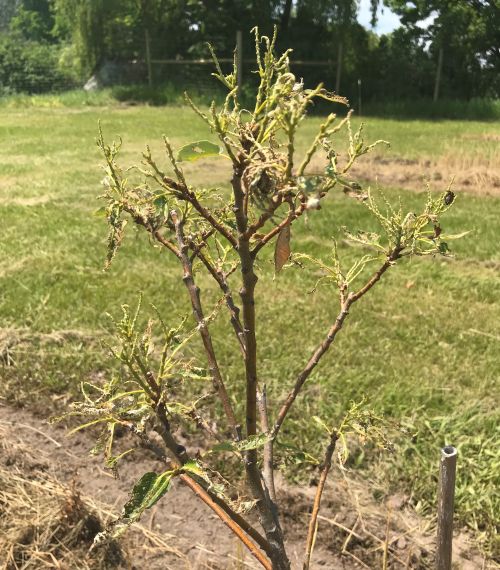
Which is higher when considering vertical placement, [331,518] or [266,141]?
[266,141]

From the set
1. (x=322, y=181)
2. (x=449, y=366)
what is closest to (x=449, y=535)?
(x=322, y=181)

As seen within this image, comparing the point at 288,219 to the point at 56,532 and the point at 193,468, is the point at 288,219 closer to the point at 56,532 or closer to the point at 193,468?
the point at 193,468

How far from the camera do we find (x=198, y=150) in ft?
2.28

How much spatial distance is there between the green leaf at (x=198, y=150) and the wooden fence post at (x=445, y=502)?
58 centimetres

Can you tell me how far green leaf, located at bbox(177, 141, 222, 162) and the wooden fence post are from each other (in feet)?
1.91

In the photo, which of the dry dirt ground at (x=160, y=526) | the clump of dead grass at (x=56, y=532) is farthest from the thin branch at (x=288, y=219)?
the clump of dead grass at (x=56, y=532)

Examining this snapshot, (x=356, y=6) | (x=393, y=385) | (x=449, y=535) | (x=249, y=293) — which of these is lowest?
(x=393, y=385)

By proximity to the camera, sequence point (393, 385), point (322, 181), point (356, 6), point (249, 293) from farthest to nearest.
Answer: point (356, 6) < point (393, 385) < point (249, 293) < point (322, 181)

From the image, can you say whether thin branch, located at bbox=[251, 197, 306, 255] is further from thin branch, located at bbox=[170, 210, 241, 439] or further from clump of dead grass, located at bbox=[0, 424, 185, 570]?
clump of dead grass, located at bbox=[0, 424, 185, 570]

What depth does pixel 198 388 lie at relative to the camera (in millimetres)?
2490

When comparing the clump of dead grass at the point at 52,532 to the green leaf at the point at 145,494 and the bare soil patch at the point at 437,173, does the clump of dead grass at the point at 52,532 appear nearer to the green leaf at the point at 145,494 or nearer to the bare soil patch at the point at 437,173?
the green leaf at the point at 145,494

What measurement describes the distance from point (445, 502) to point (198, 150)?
689 mm

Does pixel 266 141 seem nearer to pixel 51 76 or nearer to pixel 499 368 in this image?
pixel 499 368

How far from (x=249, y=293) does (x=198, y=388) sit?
1784 millimetres
